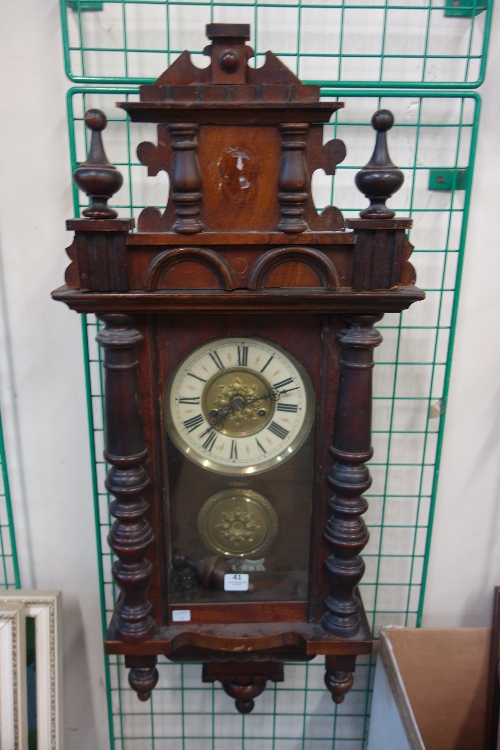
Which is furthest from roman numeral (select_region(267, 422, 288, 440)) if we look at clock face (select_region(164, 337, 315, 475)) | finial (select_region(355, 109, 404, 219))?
finial (select_region(355, 109, 404, 219))

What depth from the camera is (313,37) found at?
915mm

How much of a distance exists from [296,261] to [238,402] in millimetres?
229

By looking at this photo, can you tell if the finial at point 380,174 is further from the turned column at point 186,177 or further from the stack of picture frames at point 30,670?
the stack of picture frames at point 30,670

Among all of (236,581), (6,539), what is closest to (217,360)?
(236,581)

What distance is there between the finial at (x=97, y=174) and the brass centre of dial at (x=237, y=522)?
1.49 ft

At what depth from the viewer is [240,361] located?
0.79 meters

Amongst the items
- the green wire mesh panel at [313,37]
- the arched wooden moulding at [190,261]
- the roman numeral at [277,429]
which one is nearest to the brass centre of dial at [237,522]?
the roman numeral at [277,429]

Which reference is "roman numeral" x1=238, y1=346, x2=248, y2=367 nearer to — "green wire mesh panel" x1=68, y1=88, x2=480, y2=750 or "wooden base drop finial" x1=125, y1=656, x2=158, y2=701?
"green wire mesh panel" x1=68, y1=88, x2=480, y2=750

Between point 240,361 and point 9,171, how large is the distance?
0.56m

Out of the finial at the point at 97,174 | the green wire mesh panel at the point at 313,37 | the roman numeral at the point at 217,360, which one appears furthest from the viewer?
the green wire mesh panel at the point at 313,37

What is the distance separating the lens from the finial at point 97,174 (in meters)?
0.67

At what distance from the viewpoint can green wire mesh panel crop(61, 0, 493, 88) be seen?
2.93 ft

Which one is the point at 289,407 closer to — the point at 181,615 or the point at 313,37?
the point at 181,615

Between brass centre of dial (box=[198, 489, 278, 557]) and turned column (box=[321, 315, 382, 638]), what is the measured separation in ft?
0.34
